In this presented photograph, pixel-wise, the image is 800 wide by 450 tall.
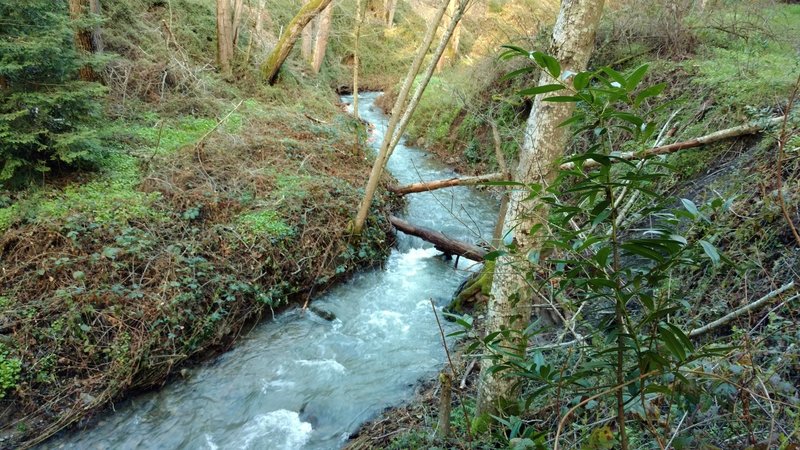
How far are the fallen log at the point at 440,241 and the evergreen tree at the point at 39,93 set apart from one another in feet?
14.8

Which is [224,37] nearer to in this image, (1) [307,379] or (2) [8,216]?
(2) [8,216]

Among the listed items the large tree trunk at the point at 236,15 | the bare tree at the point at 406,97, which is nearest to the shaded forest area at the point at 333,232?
the bare tree at the point at 406,97

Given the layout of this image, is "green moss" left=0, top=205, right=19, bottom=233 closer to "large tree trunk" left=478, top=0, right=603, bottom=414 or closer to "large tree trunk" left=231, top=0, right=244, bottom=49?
"large tree trunk" left=478, top=0, right=603, bottom=414

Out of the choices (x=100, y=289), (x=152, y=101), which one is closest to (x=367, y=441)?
(x=100, y=289)

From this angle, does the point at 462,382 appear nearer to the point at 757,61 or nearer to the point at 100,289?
the point at 100,289

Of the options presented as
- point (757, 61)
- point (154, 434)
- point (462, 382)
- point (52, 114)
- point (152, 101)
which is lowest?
point (154, 434)

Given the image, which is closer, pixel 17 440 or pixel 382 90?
pixel 17 440

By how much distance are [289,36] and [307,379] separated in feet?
29.2

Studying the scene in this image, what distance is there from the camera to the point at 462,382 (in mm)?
3795

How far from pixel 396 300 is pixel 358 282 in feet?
2.24

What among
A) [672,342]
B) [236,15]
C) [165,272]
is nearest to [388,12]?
[236,15]

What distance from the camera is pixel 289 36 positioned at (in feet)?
35.1

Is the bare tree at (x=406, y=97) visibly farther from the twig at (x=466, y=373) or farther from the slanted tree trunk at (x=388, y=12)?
the slanted tree trunk at (x=388, y=12)

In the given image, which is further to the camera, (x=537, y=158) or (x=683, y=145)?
(x=683, y=145)
